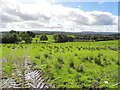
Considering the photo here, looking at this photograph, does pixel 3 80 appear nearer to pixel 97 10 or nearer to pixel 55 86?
pixel 55 86

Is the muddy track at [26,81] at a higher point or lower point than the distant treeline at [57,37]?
lower

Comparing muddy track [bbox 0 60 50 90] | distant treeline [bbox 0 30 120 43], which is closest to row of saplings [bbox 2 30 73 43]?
distant treeline [bbox 0 30 120 43]

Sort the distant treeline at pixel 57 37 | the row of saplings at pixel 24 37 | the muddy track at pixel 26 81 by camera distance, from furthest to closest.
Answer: the row of saplings at pixel 24 37 → the distant treeline at pixel 57 37 → the muddy track at pixel 26 81

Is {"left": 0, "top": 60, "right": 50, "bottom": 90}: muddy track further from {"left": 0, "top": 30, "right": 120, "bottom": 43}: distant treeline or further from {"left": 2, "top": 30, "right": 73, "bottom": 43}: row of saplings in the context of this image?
{"left": 2, "top": 30, "right": 73, "bottom": 43}: row of saplings

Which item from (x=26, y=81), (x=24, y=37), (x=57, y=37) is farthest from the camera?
(x=57, y=37)

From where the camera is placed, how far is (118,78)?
18.8 ft

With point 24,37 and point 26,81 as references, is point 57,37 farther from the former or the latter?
point 26,81

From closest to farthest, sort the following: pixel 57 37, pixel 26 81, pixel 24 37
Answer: pixel 26 81, pixel 24 37, pixel 57 37

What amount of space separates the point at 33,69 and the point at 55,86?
1.66 metres

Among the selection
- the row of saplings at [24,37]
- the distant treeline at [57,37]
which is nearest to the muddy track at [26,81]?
the distant treeline at [57,37]

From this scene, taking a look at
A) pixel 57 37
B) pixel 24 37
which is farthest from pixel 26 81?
pixel 57 37

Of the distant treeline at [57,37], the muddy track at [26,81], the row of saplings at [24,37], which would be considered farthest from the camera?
the row of saplings at [24,37]

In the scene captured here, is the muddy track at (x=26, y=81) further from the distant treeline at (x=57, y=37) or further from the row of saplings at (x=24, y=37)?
the row of saplings at (x=24, y=37)

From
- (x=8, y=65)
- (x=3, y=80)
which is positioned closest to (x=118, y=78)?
(x=3, y=80)
